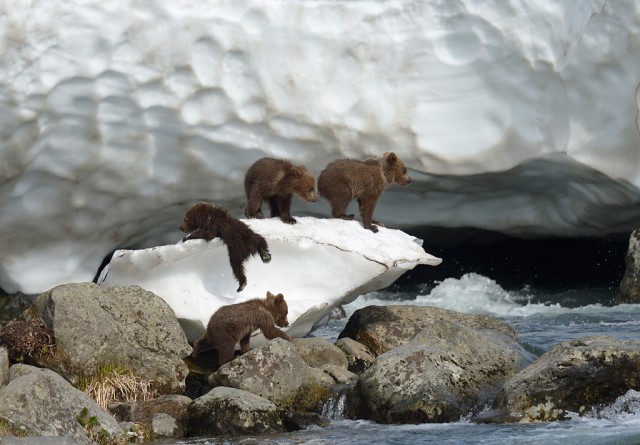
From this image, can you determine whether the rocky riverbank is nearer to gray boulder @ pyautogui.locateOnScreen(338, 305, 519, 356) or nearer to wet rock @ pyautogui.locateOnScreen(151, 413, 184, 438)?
wet rock @ pyautogui.locateOnScreen(151, 413, 184, 438)

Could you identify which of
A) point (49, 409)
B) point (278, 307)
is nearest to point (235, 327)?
point (278, 307)

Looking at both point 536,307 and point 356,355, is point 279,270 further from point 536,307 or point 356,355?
point 536,307

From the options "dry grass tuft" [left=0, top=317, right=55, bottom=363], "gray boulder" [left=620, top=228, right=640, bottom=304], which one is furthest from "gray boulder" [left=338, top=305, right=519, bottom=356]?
"gray boulder" [left=620, top=228, right=640, bottom=304]

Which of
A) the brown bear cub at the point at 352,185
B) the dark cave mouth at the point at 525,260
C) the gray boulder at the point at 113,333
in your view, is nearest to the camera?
the gray boulder at the point at 113,333

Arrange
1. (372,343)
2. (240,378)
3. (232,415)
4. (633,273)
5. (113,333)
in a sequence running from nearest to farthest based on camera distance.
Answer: (232,415), (240,378), (113,333), (372,343), (633,273)

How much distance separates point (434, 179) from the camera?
12.7 metres

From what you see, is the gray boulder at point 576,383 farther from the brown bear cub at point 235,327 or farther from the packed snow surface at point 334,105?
the packed snow surface at point 334,105

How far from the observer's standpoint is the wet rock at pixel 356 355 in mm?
9148

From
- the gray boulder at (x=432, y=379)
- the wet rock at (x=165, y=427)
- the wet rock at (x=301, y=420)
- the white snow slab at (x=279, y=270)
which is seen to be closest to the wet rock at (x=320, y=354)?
the white snow slab at (x=279, y=270)

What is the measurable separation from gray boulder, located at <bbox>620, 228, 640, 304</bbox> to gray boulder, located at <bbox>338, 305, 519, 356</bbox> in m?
3.56

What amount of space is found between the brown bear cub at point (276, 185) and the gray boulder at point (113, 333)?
1.61 metres

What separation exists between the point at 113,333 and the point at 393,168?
364cm

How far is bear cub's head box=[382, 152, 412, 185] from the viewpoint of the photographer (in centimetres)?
1072

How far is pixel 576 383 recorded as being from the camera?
738 centimetres
